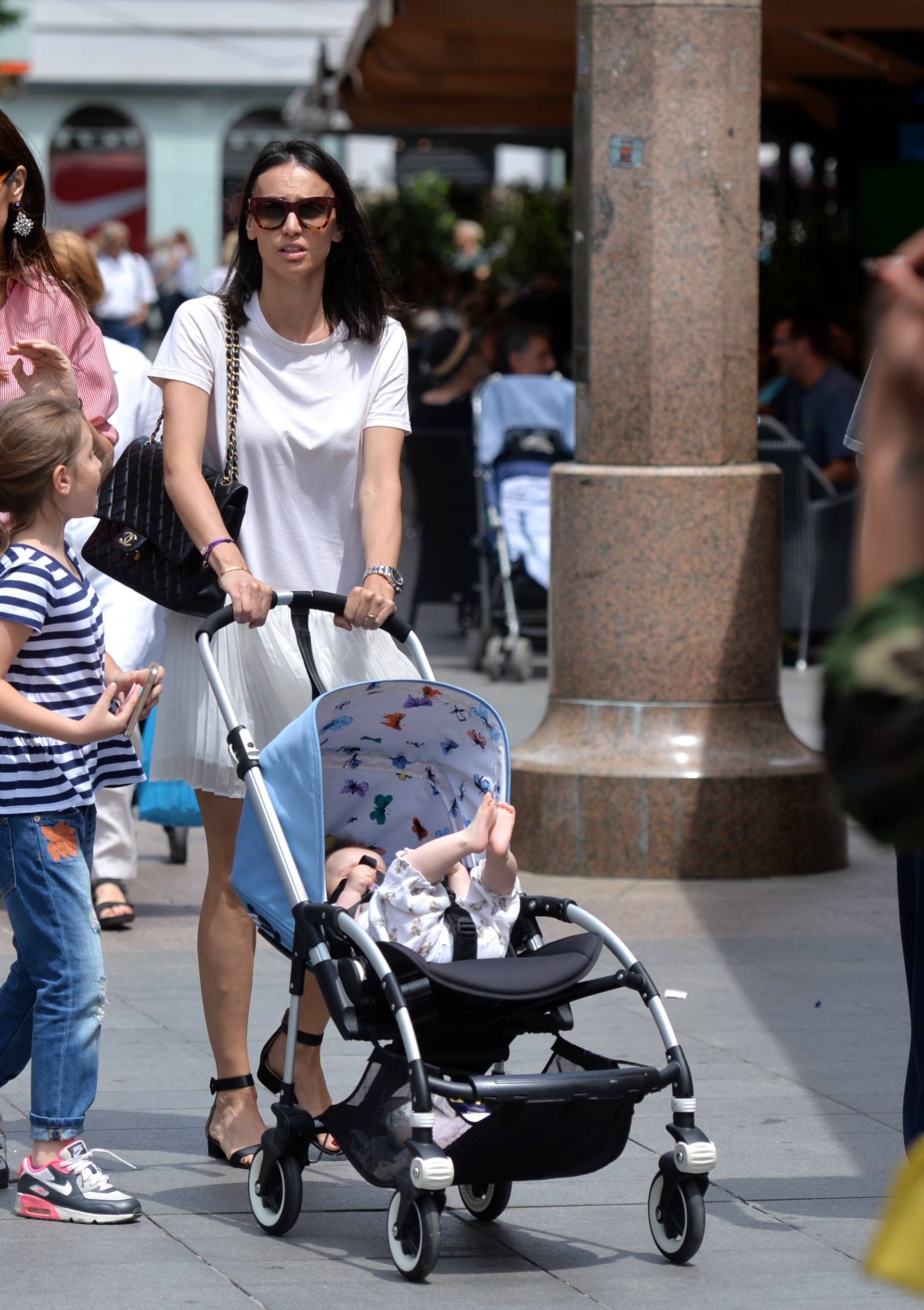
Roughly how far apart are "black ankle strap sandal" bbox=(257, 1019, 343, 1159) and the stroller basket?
0.46 metres

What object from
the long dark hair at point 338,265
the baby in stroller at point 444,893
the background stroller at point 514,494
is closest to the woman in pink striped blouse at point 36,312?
the long dark hair at point 338,265

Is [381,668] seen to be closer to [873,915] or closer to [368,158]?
[873,915]

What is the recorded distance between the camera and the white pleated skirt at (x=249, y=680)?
4.50 m

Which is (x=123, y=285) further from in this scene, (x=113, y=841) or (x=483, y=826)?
(x=483, y=826)

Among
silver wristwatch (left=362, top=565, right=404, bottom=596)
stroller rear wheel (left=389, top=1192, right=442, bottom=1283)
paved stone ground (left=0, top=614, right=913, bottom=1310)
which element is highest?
silver wristwatch (left=362, top=565, right=404, bottom=596)

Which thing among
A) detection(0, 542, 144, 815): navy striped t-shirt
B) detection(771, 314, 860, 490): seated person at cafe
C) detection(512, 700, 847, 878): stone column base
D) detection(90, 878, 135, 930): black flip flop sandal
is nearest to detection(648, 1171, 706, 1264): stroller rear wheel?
detection(0, 542, 144, 815): navy striped t-shirt

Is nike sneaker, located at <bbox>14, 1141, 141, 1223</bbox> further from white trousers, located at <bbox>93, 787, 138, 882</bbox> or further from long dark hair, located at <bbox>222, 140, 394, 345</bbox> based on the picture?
white trousers, located at <bbox>93, 787, 138, 882</bbox>

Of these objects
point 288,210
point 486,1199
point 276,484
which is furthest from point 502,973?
point 288,210

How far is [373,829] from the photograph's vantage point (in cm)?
Answer: 429

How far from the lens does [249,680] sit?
454 cm

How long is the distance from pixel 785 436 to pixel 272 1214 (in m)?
7.87

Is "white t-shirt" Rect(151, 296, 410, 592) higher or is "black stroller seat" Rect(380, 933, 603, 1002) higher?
"white t-shirt" Rect(151, 296, 410, 592)

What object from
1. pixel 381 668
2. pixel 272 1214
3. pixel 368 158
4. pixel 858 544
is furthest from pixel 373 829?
pixel 368 158

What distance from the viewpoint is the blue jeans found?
4109 mm
